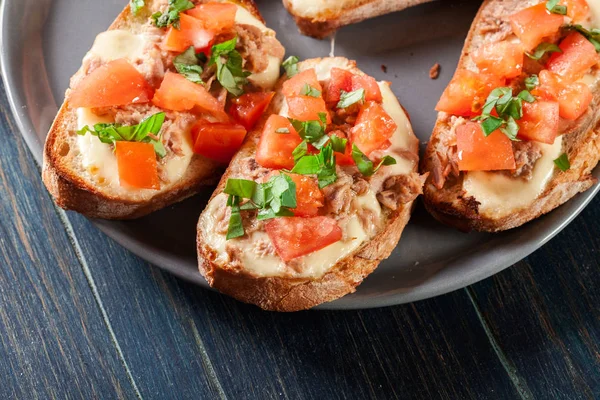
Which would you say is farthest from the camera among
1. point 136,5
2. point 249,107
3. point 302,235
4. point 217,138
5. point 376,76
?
point 376,76

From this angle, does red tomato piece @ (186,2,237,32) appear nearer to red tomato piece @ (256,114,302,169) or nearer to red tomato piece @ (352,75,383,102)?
red tomato piece @ (256,114,302,169)

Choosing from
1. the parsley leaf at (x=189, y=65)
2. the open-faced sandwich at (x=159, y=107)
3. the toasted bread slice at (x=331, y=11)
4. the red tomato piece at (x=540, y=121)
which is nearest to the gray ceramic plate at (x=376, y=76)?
the toasted bread slice at (x=331, y=11)

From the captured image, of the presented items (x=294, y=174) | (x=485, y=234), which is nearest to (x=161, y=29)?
(x=294, y=174)

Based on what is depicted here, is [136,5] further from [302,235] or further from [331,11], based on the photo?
[302,235]

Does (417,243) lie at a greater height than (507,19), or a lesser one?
lesser

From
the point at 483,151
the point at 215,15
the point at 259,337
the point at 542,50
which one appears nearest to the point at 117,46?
the point at 215,15

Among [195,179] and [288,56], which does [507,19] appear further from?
[195,179]
